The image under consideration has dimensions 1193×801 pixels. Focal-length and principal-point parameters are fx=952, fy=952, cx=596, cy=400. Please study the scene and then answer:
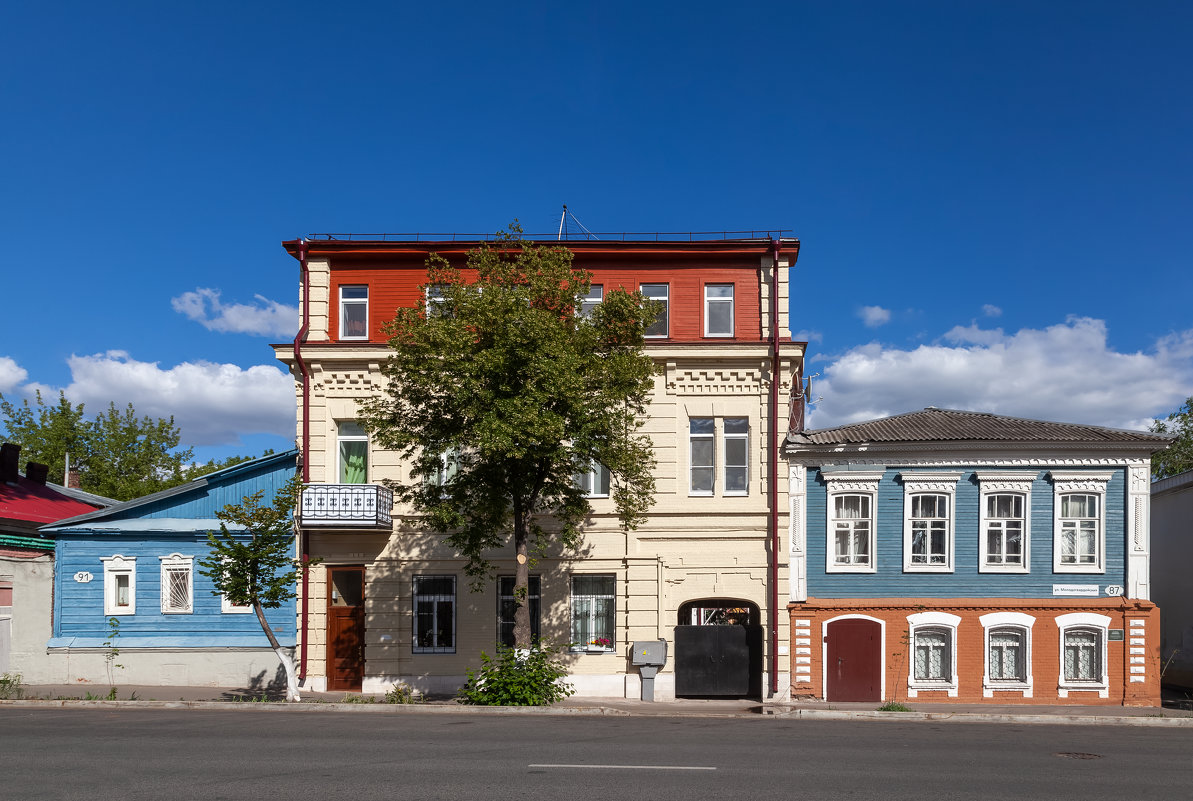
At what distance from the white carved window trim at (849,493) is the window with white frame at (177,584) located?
1489 cm

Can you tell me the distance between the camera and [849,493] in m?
21.9

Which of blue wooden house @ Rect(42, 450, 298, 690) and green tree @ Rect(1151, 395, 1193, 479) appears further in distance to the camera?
green tree @ Rect(1151, 395, 1193, 479)

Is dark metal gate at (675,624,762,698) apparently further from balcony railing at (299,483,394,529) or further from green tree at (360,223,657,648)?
balcony railing at (299,483,394,529)

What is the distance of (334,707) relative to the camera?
18.2 meters

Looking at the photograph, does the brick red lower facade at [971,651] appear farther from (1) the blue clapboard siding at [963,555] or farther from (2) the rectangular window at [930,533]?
(2) the rectangular window at [930,533]

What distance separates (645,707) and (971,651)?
7.49 meters

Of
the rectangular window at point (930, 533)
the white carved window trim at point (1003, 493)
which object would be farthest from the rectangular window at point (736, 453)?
the white carved window trim at point (1003, 493)

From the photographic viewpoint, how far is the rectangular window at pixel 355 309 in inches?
908

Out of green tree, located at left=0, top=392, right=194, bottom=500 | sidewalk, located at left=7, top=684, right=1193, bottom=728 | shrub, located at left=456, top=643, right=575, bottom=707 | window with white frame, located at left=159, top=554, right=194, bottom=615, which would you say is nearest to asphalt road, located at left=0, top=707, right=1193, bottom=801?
sidewalk, located at left=7, top=684, right=1193, bottom=728

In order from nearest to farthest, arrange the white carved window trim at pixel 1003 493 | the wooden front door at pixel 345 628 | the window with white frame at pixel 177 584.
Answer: the white carved window trim at pixel 1003 493 → the wooden front door at pixel 345 628 → the window with white frame at pixel 177 584

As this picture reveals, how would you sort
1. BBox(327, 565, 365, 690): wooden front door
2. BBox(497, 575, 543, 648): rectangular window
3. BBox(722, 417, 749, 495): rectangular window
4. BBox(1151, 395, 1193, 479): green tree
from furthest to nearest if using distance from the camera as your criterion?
BBox(1151, 395, 1193, 479): green tree → BBox(722, 417, 749, 495): rectangular window → BBox(327, 565, 365, 690): wooden front door → BBox(497, 575, 543, 648): rectangular window

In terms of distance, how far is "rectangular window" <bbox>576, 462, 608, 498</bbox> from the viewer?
22.4 metres

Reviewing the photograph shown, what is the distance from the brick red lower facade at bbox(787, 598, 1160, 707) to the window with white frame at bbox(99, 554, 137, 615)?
1543 centimetres

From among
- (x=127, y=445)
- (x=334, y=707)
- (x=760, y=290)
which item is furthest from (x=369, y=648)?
(x=127, y=445)
